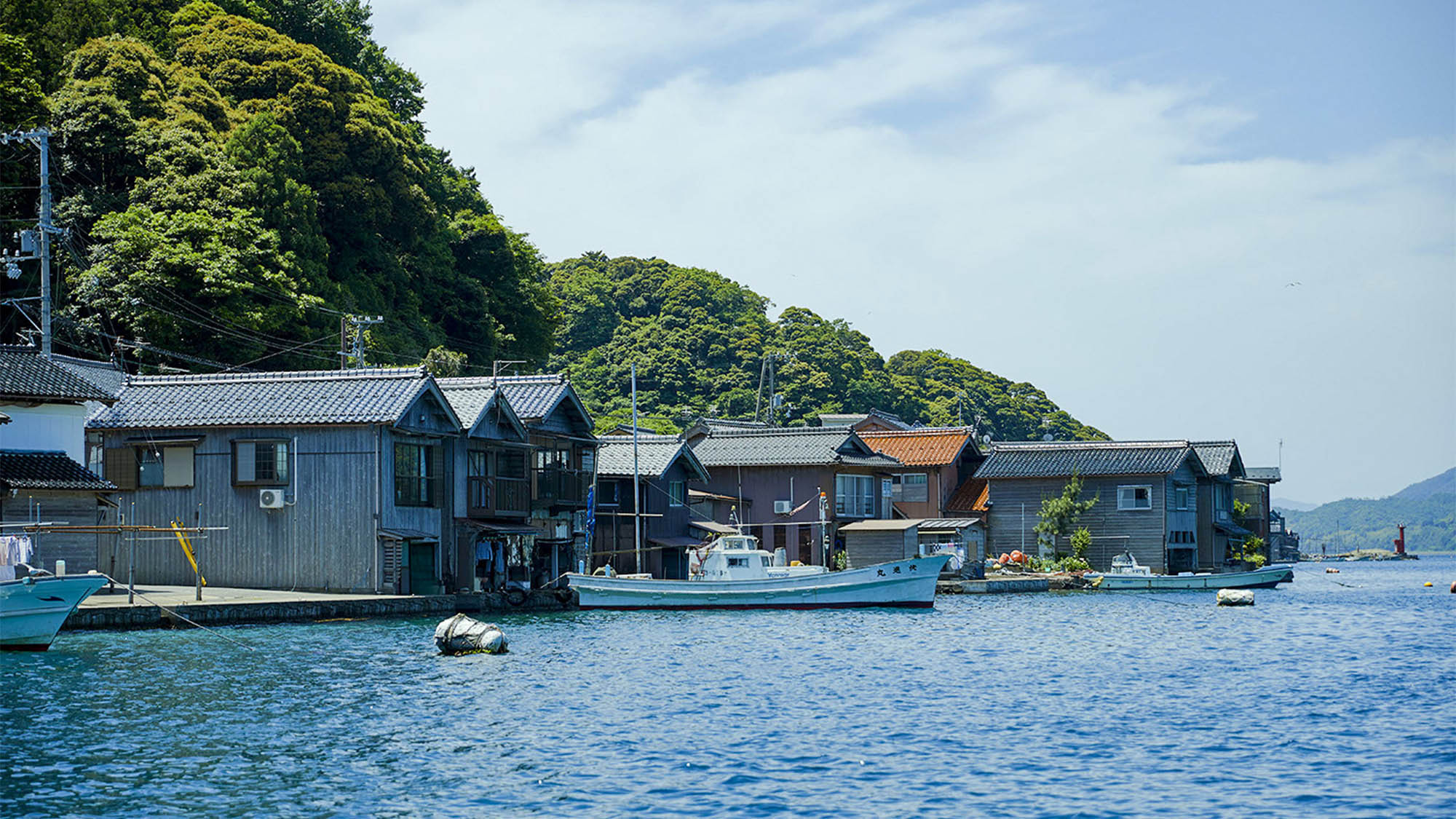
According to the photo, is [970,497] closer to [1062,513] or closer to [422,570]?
[1062,513]

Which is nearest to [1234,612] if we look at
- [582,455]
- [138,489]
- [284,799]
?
[582,455]

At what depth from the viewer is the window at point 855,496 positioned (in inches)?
2672

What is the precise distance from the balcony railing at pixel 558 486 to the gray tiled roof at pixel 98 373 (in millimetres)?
13889

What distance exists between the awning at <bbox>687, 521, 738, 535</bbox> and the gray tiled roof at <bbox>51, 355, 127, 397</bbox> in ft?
79.0

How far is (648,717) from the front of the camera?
23.2 m

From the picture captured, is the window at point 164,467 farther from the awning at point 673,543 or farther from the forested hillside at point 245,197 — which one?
the awning at point 673,543

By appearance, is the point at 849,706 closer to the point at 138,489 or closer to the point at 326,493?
the point at 326,493

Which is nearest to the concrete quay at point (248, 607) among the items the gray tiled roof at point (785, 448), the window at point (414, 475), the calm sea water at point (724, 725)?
the calm sea water at point (724, 725)

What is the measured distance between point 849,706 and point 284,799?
35.7 feet

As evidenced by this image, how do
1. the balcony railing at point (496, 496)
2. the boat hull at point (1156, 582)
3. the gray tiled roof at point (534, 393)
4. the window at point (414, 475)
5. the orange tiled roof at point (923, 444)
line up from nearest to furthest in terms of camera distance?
the window at point (414, 475)
the balcony railing at point (496, 496)
the gray tiled roof at point (534, 393)
the boat hull at point (1156, 582)
the orange tiled roof at point (923, 444)

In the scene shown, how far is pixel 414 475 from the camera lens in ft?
142

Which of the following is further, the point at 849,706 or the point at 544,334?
the point at 544,334

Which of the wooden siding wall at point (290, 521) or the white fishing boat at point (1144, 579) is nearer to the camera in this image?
the wooden siding wall at point (290, 521)

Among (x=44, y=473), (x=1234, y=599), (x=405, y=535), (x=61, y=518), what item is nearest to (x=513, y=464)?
(x=405, y=535)
